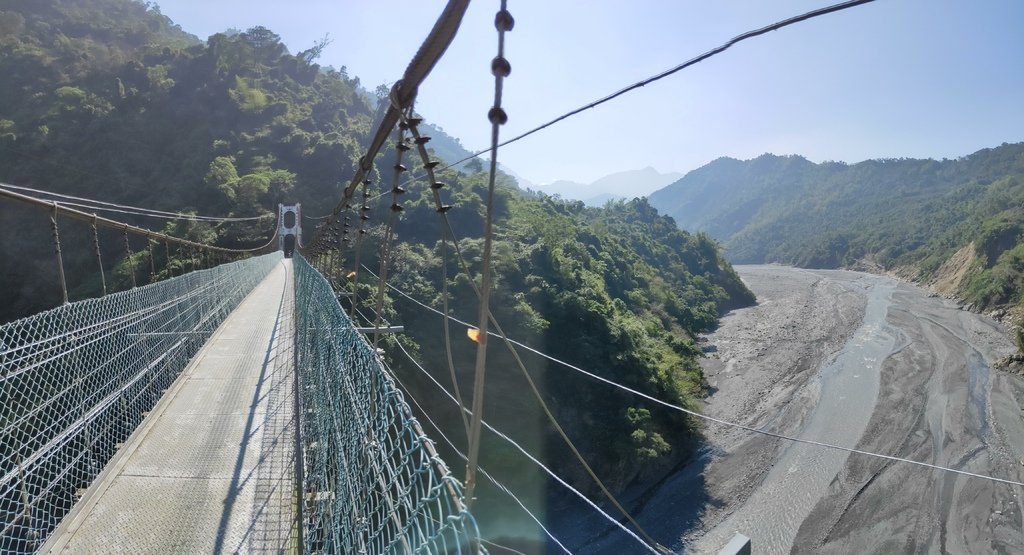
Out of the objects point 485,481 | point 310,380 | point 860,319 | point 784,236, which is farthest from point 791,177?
point 310,380

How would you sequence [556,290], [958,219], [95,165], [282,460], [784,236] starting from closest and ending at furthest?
[282,460] → [556,290] → [95,165] → [958,219] → [784,236]

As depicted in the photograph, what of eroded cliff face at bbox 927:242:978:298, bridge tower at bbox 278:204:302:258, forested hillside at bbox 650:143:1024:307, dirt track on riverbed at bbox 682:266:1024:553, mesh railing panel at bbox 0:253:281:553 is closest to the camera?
mesh railing panel at bbox 0:253:281:553

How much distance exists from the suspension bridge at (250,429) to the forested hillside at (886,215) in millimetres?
25560

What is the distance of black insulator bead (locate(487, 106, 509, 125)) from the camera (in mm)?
865

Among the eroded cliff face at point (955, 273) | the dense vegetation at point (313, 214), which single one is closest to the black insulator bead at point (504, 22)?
the dense vegetation at point (313, 214)

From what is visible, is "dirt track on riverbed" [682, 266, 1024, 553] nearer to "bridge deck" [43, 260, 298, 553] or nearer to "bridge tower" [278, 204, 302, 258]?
"bridge deck" [43, 260, 298, 553]

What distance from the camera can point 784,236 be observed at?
5259 centimetres

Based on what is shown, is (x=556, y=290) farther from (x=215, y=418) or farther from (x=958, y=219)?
(x=958, y=219)

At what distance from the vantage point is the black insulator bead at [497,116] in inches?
34.1

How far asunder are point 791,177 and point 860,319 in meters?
69.7

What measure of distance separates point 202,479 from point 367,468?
133 cm

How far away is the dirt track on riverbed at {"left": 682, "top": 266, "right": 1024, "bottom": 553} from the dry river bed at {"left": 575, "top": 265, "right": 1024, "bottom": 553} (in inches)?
1.3

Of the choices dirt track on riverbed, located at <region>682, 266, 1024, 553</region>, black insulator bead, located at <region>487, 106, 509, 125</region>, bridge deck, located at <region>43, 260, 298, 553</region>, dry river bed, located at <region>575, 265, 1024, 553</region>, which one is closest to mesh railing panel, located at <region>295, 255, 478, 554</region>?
bridge deck, located at <region>43, 260, 298, 553</region>

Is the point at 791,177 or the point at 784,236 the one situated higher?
the point at 791,177
